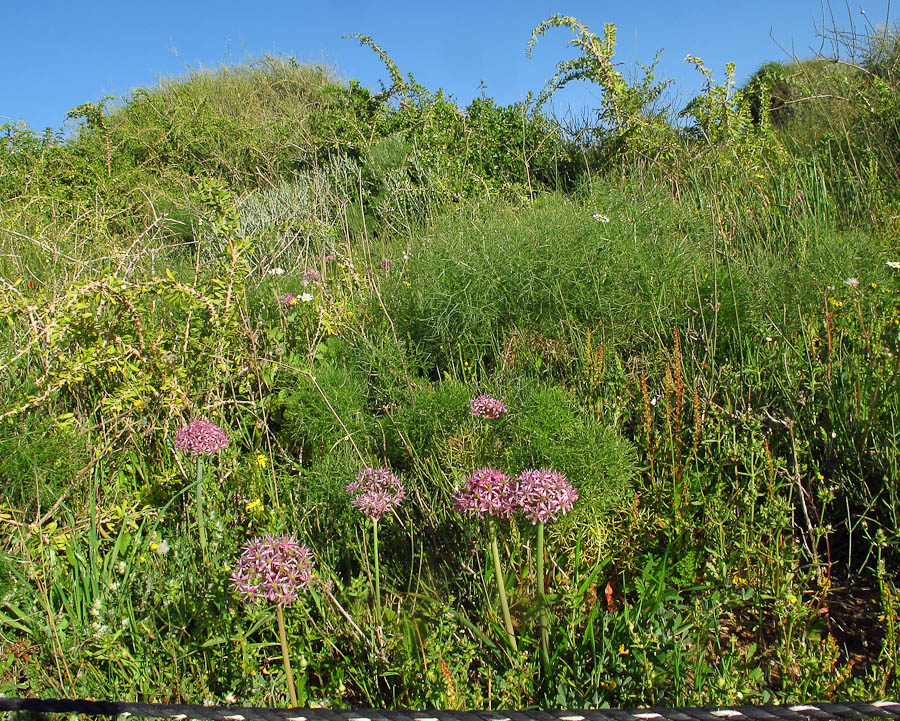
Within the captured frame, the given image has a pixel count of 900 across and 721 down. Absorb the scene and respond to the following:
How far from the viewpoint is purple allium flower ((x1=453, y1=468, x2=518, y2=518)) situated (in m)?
1.49

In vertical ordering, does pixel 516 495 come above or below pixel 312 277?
below

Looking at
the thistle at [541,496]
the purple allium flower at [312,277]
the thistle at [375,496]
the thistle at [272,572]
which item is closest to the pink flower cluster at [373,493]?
the thistle at [375,496]

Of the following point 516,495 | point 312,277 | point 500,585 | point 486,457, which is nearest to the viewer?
point 516,495

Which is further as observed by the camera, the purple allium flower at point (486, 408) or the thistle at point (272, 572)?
the purple allium flower at point (486, 408)

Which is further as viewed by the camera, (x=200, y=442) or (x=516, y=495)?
(x=200, y=442)

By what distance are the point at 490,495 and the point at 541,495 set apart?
112 mm

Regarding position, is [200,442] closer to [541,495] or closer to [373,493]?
[373,493]

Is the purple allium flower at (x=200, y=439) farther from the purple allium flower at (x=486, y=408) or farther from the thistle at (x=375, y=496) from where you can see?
the purple allium flower at (x=486, y=408)

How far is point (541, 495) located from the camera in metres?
1.49

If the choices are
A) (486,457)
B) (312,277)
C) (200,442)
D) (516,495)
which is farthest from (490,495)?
(312,277)

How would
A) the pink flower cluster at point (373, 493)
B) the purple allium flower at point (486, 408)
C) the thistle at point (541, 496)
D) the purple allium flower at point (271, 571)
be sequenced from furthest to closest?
the purple allium flower at point (486, 408)
the pink flower cluster at point (373, 493)
the thistle at point (541, 496)
the purple allium flower at point (271, 571)

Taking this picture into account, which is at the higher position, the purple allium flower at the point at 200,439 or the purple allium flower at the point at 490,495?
the purple allium flower at the point at 200,439

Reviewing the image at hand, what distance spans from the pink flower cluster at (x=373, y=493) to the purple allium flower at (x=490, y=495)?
253 mm

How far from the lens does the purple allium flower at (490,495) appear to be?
4.88ft
